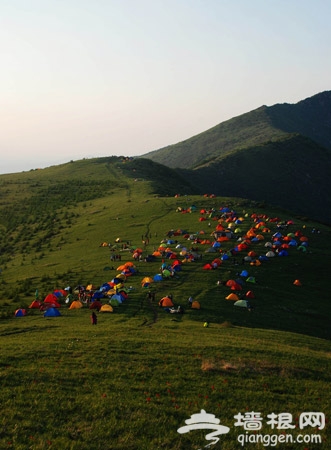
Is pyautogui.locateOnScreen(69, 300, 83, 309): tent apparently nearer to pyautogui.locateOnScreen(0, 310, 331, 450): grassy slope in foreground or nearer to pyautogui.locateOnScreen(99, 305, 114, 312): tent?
pyautogui.locateOnScreen(99, 305, 114, 312): tent

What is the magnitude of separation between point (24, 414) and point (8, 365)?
5.83 metres

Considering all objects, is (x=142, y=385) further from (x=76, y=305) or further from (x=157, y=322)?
(x=76, y=305)

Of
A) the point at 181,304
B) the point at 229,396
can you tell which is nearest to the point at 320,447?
the point at 229,396

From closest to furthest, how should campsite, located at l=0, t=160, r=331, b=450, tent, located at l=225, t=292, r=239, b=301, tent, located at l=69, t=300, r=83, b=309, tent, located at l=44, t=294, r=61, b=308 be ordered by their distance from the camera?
→ campsite, located at l=0, t=160, r=331, b=450, tent, located at l=69, t=300, r=83, b=309, tent, located at l=44, t=294, r=61, b=308, tent, located at l=225, t=292, r=239, b=301

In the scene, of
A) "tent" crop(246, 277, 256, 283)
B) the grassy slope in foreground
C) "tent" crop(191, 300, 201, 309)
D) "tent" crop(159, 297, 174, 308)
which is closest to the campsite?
the grassy slope in foreground

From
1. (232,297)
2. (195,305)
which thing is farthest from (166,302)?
(232,297)

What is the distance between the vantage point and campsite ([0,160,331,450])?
18.4 meters

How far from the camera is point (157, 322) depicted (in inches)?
1492

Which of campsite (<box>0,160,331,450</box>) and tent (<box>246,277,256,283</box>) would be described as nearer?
campsite (<box>0,160,331,450</box>)

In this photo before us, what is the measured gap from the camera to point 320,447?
1670cm

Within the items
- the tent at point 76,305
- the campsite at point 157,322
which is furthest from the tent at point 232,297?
the tent at point 76,305

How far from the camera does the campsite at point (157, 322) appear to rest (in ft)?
60.3

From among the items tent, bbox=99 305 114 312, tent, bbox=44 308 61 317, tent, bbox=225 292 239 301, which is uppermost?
tent, bbox=44 308 61 317

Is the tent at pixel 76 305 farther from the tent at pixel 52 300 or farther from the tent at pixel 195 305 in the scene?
the tent at pixel 195 305
